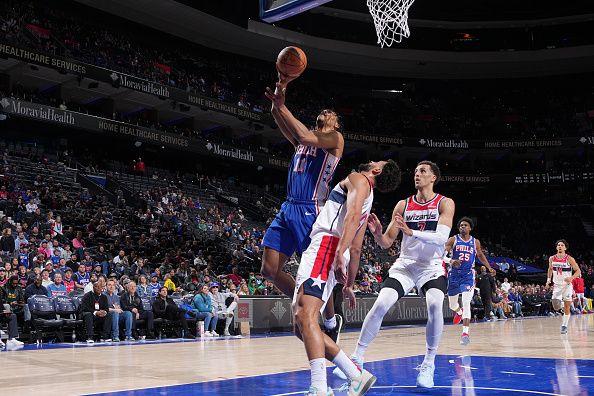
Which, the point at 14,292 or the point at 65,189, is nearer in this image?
the point at 14,292

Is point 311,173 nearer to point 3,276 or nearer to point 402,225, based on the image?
point 402,225

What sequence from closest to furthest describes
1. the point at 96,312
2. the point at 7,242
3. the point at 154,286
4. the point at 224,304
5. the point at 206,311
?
the point at 96,312 < the point at 206,311 < the point at 7,242 < the point at 224,304 < the point at 154,286

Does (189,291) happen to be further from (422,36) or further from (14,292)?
(422,36)

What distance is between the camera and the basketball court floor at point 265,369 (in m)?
5.93

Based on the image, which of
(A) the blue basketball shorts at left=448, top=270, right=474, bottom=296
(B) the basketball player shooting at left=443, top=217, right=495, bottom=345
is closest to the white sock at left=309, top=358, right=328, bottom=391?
(B) the basketball player shooting at left=443, top=217, right=495, bottom=345

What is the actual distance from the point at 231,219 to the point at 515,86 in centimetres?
2579

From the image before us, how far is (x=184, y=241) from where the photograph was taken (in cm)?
2328

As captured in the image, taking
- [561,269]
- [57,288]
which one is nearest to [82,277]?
[57,288]

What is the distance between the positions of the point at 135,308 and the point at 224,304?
8.80 ft

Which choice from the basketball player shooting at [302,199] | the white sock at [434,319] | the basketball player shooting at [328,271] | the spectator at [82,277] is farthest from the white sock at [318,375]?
the spectator at [82,277]

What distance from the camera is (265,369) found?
770 centimetres

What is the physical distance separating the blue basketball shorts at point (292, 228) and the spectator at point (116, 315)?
8443 mm

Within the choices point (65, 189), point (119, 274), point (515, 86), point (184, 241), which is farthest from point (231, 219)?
point (515, 86)

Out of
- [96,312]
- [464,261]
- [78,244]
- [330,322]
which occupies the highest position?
[78,244]
